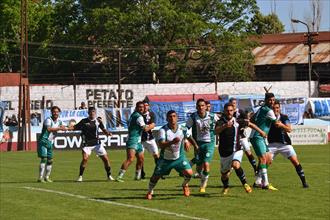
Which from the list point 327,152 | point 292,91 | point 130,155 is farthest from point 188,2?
point 130,155

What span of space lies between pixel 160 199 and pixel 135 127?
4.45 m

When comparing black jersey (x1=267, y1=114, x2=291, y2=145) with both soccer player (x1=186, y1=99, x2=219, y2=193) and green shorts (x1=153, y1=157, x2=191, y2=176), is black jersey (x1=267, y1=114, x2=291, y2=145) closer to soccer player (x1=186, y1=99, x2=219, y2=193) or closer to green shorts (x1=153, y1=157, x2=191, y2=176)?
soccer player (x1=186, y1=99, x2=219, y2=193)

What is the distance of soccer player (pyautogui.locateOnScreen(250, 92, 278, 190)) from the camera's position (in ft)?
55.2

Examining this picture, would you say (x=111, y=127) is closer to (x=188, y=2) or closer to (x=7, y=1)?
(x=188, y=2)

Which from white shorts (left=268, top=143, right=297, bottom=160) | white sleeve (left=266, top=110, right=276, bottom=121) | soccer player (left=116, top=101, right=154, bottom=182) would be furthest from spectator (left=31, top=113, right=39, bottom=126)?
white sleeve (left=266, top=110, right=276, bottom=121)

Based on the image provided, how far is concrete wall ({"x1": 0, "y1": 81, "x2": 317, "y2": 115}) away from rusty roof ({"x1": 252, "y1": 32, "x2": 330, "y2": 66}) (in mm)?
12165

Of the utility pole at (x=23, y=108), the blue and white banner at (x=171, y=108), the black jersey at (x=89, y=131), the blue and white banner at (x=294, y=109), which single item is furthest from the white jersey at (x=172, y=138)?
the blue and white banner at (x=294, y=109)

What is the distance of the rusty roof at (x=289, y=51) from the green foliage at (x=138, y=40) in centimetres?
Result: 434

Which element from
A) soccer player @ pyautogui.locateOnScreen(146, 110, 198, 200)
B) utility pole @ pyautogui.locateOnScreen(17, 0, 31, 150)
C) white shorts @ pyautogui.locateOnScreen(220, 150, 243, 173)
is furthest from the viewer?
utility pole @ pyautogui.locateOnScreen(17, 0, 31, 150)

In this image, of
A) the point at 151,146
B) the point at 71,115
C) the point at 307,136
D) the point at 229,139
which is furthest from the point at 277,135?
the point at 71,115

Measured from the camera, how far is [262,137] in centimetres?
1720

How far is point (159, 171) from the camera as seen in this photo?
15.5 metres

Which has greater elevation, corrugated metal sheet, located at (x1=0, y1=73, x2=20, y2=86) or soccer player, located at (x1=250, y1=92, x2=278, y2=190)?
corrugated metal sheet, located at (x1=0, y1=73, x2=20, y2=86)

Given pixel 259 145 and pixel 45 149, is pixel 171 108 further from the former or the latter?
pixel 259 145
